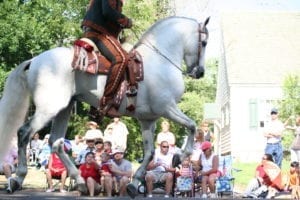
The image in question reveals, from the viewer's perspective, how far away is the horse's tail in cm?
898

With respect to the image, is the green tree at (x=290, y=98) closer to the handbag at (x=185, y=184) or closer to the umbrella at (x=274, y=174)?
the umbrella at (x=274, y=174)

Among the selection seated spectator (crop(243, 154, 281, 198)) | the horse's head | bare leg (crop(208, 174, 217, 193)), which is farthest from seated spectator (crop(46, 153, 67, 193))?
the horse's head

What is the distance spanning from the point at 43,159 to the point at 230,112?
26374 mm

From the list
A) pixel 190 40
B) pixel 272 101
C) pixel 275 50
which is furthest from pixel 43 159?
pixel 275 50

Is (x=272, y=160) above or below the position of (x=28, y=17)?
below

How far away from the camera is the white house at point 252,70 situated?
42469 millimetres

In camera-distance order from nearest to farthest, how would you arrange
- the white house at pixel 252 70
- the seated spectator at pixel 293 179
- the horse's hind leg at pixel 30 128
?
the horse's hind leg at pixel 30 128 < the seated spectator at pixel 293 179 < the white house at pixel 252 70

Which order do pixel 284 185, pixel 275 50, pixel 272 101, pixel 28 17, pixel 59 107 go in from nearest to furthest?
pixel 59 107
pixel 284 185
pixel 28 17
pixel 272 101
pixel 275 50

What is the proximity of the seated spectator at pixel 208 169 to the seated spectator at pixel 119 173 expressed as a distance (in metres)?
1.66

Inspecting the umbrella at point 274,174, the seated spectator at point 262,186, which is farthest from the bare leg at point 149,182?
the umbrella at point 274,174

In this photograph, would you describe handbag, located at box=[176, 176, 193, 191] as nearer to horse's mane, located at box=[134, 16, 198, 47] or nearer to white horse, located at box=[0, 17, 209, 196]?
white horse, located at box=[0, 17, 209, 196]

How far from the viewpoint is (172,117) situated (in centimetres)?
898

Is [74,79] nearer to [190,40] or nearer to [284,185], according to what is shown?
[190,40]

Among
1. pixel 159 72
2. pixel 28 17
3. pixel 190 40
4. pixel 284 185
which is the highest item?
pixel 28 17
